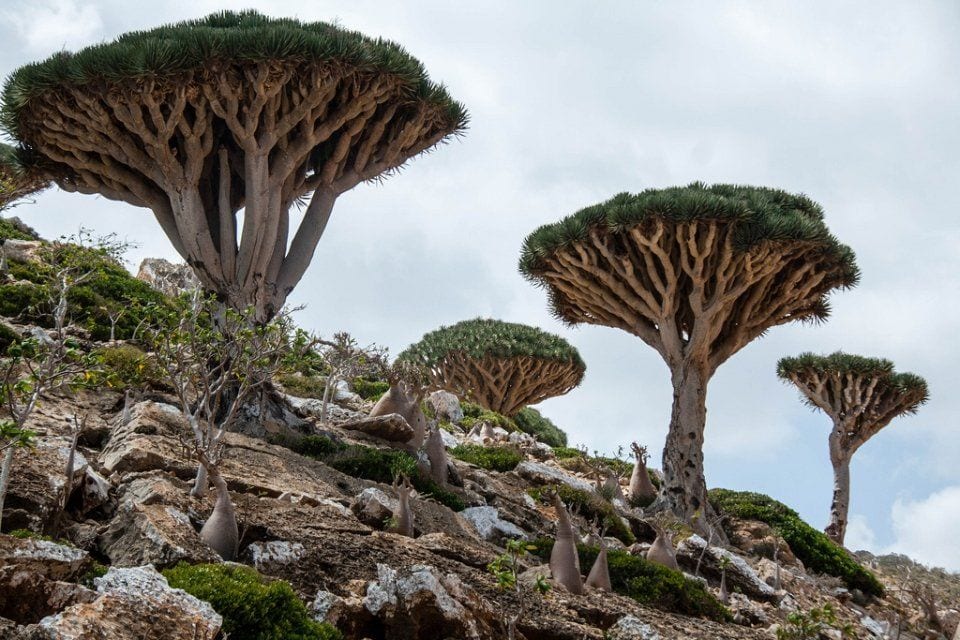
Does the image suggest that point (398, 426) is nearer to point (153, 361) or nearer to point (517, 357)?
point (153, 361)

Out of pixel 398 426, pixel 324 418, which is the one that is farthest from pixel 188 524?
pixel 324 418

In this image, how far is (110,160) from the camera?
11922mm

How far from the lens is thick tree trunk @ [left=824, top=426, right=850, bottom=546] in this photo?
18.8 meters

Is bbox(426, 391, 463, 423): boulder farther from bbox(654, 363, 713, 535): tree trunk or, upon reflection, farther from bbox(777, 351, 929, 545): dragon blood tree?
bbox(777, 351, 929, 545): dragon blood tree

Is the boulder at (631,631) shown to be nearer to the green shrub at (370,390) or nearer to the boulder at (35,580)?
the boulder at (35,580)

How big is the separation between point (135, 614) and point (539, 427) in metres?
26.1

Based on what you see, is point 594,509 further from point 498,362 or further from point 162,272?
point 162,272

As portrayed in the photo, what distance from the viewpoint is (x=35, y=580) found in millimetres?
4359

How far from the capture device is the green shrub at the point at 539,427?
27.4 metres

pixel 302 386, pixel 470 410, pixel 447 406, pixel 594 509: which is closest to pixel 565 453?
pixel 447 406

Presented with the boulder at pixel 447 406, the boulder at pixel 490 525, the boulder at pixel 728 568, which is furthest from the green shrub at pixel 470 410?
the boulder at pixel 490 525

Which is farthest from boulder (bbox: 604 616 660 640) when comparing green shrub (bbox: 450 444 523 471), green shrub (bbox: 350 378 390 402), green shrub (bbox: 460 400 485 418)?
green shrub (bbox: 460 400 485 418)

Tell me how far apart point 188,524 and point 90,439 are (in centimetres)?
305

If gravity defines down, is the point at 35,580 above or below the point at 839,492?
below
